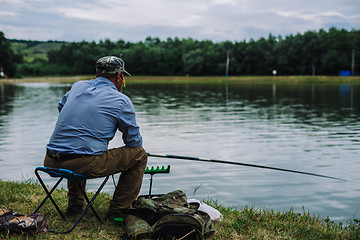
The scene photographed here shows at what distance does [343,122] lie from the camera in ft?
53.4

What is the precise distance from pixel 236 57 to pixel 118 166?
115 meters

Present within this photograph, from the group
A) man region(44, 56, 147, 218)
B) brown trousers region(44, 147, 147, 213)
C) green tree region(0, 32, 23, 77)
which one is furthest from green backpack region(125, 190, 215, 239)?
green tree region(0, 32, 23, 77)

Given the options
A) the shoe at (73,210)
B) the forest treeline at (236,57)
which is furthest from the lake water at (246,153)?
the forest treeline at (236,57)

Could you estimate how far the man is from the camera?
13.0 feet

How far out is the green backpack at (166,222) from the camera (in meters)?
3.85

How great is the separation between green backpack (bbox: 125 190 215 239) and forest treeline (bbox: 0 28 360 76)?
9674 cm

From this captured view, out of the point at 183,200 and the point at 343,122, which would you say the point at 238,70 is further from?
the point at 183,200

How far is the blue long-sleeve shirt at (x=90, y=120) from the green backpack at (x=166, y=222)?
73cm

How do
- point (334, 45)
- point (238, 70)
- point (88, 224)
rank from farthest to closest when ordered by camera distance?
point (238, 70), point (334, 45), point (88, 224)

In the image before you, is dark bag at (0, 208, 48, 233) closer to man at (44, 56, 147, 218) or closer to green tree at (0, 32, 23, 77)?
man at (44, 56, 147, 218)

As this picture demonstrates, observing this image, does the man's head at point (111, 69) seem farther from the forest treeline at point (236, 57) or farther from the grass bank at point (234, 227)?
the forest treeline at point (236, 57)

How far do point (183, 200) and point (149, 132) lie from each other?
9093 mm

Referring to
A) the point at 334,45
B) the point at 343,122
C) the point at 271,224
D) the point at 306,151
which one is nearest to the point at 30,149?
the point at 306,151

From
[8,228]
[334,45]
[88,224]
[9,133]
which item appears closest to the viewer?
[8,228]
